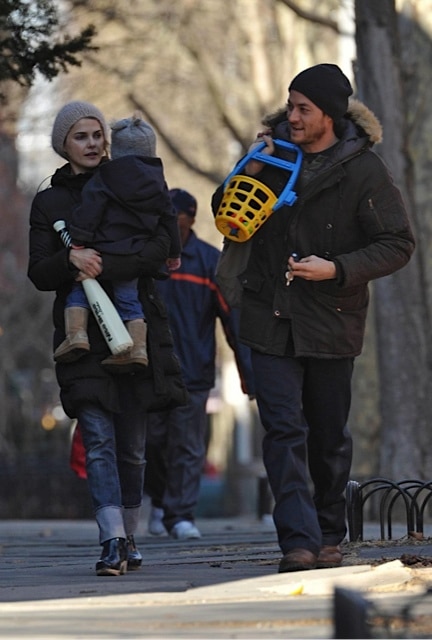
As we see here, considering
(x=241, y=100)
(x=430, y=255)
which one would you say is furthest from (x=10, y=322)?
(x=430, y=255)

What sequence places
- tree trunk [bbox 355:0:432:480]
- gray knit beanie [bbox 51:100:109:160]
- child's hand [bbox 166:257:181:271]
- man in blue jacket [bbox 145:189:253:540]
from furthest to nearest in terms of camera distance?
1. tree trunk [bbox 355:0:432:480]
2. man in blue jacket [bbox 145:189:253:540]
3. child's hand [bbox 166:257:181:271]
4. gray knit beanie [bbox 51:100:109:160]

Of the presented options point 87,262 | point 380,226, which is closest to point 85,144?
point 87,262

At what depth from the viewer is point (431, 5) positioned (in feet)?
64.1

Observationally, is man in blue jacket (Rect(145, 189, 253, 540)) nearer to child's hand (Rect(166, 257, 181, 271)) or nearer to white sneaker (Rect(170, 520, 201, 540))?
white sneaker (Rect(170, 520, 201, 540))

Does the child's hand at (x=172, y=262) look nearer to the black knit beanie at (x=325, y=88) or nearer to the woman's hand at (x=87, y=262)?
the woman's hand at (x=87, y=262)

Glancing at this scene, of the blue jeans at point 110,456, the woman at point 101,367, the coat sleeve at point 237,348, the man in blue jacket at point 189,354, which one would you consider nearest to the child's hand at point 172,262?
the woman at point 101,367

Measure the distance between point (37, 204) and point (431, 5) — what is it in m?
12.6

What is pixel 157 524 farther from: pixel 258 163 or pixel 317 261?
pixel 317 261

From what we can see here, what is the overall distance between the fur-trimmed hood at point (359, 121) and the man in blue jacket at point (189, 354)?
387cm

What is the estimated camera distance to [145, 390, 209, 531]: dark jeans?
1173 centimetres

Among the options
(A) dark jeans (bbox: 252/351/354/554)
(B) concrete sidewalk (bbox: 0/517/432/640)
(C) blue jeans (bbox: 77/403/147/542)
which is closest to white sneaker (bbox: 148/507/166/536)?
(B) concrete sidewalk (bbox: 0/517/432/640)

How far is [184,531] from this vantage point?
11.4 metres

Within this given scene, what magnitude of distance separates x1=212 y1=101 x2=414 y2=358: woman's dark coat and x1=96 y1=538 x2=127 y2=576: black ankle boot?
991 millimetres

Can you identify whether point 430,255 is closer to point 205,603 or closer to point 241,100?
point 241,100
